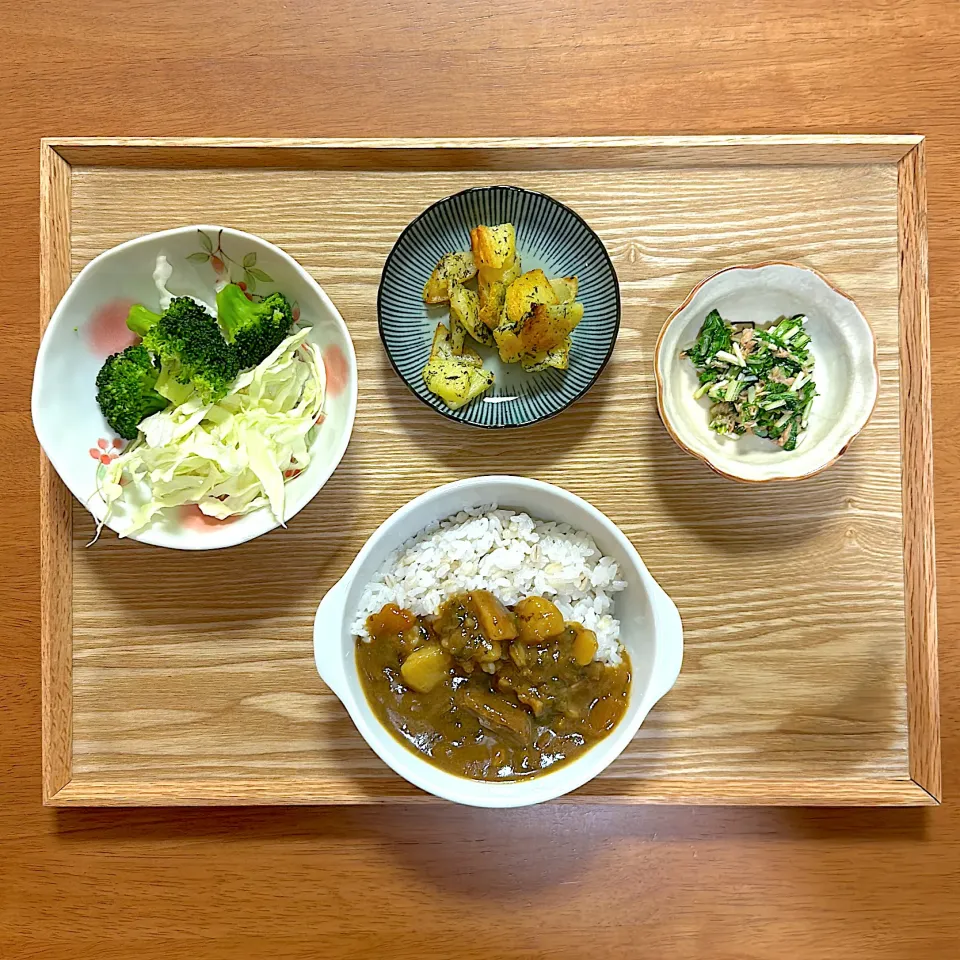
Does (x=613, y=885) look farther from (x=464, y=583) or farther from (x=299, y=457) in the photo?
(x=299, y=457)

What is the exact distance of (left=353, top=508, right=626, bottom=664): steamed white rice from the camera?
77.9 inches

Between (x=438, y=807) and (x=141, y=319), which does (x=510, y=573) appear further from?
(x=141, y=319)

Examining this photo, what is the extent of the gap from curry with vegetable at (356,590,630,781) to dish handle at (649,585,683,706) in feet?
0.45

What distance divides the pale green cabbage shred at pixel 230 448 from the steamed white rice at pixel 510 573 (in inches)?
13.4

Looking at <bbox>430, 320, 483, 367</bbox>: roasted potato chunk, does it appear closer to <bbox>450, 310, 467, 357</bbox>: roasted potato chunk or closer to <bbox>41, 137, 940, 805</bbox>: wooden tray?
<bbox>450, 310, 467, 357</bbox>: roasted potato chunk

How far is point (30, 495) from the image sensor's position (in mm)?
2246

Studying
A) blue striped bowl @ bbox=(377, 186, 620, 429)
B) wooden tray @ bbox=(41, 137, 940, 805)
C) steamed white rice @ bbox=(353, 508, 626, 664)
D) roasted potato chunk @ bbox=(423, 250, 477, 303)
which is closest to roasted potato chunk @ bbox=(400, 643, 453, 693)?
steamed white rice @ bbox=(353, 508, 626, 664)

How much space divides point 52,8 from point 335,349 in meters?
1.34

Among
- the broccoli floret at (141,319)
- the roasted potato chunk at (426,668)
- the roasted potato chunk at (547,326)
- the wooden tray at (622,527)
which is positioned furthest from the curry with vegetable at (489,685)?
the broccoli floret at (141,319)

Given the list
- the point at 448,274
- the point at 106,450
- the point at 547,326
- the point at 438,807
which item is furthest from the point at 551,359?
the point at 438,807

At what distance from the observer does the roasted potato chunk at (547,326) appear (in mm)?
1925

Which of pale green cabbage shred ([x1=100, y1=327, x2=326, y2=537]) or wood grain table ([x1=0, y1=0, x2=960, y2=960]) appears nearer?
pale green cabbage shred ([x1=100, y1=327, x2=326, y2=537])

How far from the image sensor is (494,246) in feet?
6.54

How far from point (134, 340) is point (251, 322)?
35 centimetres
